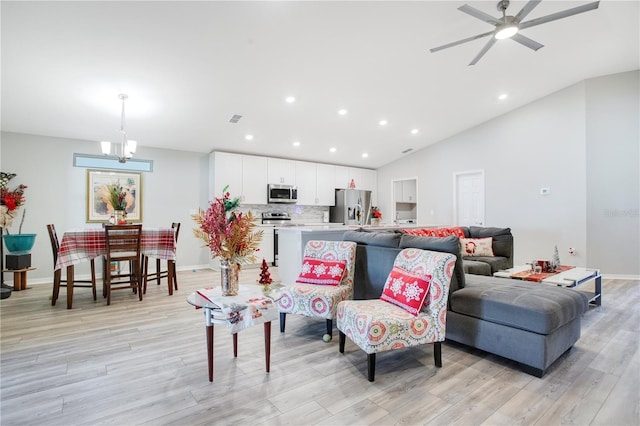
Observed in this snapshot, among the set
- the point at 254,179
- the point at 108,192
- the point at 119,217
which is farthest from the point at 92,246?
the point at 254,179

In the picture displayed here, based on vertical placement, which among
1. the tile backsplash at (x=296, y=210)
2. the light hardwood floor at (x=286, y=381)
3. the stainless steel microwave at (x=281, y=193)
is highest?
the stainless steel microwave at (x=281, y=193)

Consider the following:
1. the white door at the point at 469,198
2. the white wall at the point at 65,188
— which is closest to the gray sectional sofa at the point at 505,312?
the white door at the point at 469,198

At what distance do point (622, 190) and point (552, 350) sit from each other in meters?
4.76

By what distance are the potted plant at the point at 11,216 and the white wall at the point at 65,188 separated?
303 millimetres

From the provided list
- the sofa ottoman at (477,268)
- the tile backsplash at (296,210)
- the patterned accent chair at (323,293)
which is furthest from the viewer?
the tile backsplash at (296,210)

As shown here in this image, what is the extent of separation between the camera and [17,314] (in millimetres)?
3443

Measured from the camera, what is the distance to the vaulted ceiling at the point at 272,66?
2.94m

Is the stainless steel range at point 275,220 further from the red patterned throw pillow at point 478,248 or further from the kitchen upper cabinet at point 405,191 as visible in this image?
the red patterned throw pillow at point 478,248

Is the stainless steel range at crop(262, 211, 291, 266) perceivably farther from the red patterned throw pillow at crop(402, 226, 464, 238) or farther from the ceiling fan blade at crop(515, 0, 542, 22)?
the ceiling fan blade at crop(515, 0, 542, 22)

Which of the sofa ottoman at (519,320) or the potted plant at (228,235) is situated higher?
the potted plant at (228,235)

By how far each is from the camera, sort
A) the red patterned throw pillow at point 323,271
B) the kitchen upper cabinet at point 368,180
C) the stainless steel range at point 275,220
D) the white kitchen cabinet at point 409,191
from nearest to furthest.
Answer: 1. the red patterned throw pillow at point 323,271
2. the stainless steel range at point 275,220
3. the white kitchen cabinet at point 409,191
4. the kitchen upper cabinet at point 368,180

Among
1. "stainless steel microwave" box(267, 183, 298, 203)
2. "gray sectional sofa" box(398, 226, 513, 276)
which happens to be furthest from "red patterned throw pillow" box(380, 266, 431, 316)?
"stainless steel microwave" box(267, 183, 298, 203)

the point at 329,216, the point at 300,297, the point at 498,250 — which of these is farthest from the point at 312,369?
the point at 329,216

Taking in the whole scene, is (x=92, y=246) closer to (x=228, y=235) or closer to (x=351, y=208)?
(x=228, y=235)
